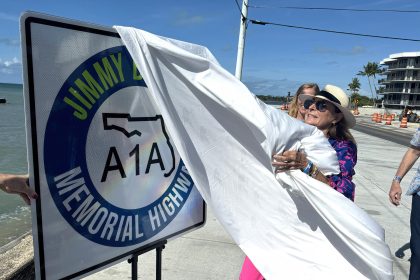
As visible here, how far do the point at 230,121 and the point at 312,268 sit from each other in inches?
33.1

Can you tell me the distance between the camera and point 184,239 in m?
4.02

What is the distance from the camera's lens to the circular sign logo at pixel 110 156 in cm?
128

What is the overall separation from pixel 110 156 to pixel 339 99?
1.61 m

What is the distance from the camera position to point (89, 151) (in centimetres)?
137

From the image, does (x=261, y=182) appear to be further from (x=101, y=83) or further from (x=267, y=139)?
(x=101, y=83)

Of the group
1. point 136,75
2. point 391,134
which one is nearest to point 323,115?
point 136,75

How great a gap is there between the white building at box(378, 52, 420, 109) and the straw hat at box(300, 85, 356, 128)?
90.9 meters

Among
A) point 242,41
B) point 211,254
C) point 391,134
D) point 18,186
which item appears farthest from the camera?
point 391,134

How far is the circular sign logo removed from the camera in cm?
128

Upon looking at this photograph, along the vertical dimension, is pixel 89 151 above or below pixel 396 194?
above

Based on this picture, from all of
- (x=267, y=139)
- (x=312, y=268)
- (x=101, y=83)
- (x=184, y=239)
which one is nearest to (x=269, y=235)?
(x=312, y=268)

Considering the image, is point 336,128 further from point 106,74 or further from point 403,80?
point 403,80

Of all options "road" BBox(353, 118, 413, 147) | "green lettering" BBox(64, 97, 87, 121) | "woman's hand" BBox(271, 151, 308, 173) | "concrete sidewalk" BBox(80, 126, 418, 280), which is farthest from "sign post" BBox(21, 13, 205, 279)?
"road" BBox(353, 118, 413, 147)

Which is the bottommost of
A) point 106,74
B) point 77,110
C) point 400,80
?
point 77,110
